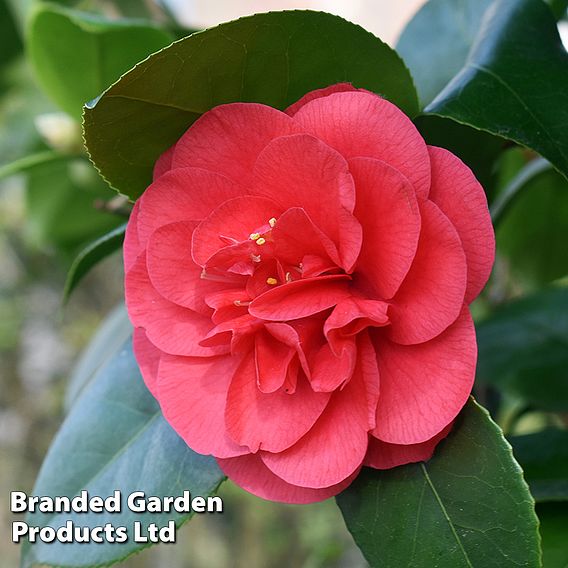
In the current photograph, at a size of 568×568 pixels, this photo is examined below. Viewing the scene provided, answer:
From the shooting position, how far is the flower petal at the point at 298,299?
426 millimetres

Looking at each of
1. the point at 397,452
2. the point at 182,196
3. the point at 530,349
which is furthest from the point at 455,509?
the point at 530,349

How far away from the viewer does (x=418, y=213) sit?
1.33 feet

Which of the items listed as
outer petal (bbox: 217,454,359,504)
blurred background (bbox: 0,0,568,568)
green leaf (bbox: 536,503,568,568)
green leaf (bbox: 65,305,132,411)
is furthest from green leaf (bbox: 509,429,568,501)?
blurred background (bbox: 0,0,568,568)

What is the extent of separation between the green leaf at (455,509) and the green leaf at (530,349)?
0.46 meters

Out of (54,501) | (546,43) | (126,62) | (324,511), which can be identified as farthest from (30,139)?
(324,511)

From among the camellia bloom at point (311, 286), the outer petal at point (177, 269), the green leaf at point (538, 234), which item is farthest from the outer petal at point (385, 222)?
the green leaf at point (538, 234)

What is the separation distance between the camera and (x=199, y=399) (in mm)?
465

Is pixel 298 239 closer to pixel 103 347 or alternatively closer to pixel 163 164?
pixel 163 164

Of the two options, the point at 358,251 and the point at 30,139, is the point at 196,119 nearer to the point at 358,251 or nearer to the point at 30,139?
the point at 358,251

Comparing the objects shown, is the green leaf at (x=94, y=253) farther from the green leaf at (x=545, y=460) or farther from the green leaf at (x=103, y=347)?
the green leaf at (x=545, y=460)

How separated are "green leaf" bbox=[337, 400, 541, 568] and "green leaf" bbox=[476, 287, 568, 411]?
18.3 inches

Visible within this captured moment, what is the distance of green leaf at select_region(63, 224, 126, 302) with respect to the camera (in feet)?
2.05

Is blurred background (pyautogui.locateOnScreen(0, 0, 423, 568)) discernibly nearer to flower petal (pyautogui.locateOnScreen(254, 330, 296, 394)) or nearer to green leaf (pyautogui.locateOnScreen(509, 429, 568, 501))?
green leaf (pyautogui.locateOnScreen(509, 429, 568, 501))

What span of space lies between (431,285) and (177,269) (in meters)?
0.17
